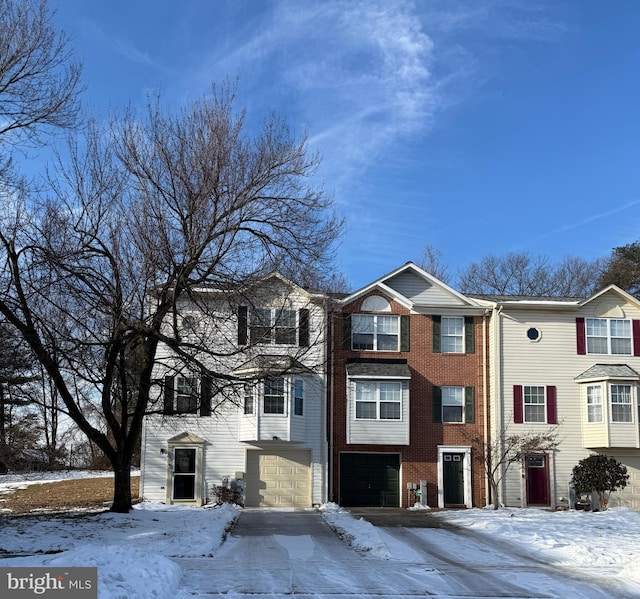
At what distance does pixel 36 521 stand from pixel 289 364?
7223 millimetres

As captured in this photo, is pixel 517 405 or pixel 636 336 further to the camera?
pixel 636 336

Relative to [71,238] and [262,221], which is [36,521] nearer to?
[71,238]

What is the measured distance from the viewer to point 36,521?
18359 mm

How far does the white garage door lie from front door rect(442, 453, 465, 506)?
5116 mm

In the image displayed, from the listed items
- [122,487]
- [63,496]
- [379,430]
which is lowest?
[63,496]

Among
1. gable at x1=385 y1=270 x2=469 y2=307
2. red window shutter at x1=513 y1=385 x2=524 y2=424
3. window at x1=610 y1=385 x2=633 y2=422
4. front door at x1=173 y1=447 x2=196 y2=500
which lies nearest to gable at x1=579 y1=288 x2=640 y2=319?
window at x1=610 y1=385 x2=633 y2=422

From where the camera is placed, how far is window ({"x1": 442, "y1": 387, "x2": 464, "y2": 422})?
28.6 metres

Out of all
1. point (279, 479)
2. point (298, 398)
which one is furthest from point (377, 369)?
point (279, 479)

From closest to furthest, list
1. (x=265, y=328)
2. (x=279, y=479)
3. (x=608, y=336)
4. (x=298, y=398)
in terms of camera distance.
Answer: (x=265, y=328), (x=298, y=398), (x=279, y=479), (x=608, y=336)

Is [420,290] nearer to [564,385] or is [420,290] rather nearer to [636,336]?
[564,385]

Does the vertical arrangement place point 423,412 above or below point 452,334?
below

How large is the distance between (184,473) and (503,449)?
11650 millimetres

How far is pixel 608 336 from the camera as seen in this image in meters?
29.2

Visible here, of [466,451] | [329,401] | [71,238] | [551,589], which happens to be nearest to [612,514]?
[466,451]
